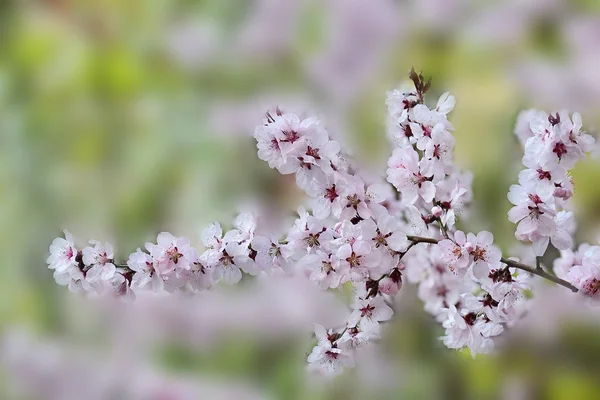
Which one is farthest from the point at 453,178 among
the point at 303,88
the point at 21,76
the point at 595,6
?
the point at 21,76

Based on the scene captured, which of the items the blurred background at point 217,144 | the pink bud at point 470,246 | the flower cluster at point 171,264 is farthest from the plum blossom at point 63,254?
the blurred background at point 217,144

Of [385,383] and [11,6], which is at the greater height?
[11,6]

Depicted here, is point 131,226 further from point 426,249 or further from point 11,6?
point 426,249

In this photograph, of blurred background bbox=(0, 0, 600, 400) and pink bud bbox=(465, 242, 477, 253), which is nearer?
pink bud bbox=(465, 242, 477, 253)

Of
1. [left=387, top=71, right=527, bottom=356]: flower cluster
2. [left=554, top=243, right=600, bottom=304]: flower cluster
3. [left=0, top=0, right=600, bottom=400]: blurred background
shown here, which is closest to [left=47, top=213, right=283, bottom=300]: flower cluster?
[left=387, top=71, right=527, bottom=356]: flower cluster

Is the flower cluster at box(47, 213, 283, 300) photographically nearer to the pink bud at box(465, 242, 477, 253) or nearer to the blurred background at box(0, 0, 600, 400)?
the pink bud at box(465, 242, 477, 253)

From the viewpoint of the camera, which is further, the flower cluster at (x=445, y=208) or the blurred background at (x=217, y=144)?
the blurred background at (x=217, y=144)

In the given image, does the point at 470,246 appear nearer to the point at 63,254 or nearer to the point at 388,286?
the point at 388,286

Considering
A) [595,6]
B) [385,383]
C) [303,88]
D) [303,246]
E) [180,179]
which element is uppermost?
[595,6]

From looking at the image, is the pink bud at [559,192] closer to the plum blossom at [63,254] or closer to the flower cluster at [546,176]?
the flower cluster at [546,176]
